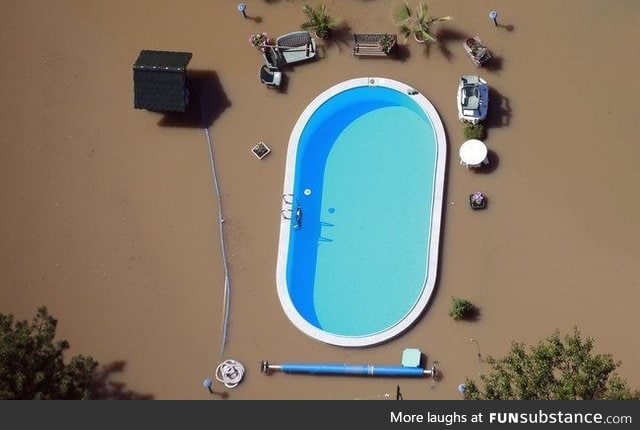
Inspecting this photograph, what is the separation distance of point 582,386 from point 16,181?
→ 1815cm

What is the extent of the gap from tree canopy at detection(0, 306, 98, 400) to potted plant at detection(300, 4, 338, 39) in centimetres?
1208

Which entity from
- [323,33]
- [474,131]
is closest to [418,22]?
[323,33]

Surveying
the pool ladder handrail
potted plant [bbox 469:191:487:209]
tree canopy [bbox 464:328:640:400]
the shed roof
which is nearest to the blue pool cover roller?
tree canopy [bbox 464:328:640:400]

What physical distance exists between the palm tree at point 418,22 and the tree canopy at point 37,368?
550 inches

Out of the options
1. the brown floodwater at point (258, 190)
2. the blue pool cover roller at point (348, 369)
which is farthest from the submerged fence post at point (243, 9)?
the blue pool cover roller at point (348, 369)

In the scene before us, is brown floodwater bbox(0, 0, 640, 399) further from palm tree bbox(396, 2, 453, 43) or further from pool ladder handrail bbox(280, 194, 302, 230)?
palm tree bbox(396, 2, 453, 43)

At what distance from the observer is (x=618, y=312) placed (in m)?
20.0

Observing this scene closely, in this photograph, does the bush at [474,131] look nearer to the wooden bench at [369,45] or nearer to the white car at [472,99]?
the white car at [472,99]

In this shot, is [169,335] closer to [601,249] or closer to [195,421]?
[195,421]

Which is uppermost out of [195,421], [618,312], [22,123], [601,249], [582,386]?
[22,123]

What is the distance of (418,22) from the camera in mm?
22078

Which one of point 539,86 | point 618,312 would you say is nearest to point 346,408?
point 618,312

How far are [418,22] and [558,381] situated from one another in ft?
38.9

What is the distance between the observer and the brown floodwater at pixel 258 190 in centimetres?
2031
